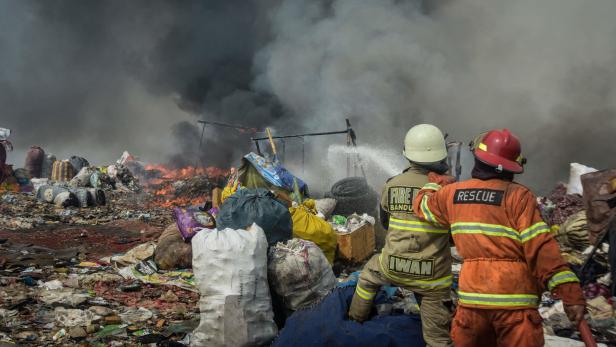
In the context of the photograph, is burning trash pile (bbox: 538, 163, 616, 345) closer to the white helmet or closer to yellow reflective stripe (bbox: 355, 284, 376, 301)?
the white helmet

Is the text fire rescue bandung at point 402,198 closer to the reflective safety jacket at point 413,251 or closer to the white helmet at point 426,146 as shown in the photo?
the reflective safety jacket at point 413,251

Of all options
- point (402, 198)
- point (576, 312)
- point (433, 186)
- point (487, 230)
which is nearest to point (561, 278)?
point (576, 312)

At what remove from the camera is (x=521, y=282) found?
1.67m

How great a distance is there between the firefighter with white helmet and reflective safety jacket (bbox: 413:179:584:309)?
0.27m

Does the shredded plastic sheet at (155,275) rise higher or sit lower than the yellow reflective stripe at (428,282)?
lower

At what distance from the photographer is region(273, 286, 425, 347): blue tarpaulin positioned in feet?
6.98

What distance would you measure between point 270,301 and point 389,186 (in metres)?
1.01

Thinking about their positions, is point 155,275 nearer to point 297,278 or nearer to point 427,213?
point 297,278

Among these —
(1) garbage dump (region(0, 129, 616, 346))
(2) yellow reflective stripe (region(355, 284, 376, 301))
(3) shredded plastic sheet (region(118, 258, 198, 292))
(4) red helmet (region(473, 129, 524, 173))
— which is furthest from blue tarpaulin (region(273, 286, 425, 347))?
(3) shredded plastic sheet (region(118, 258, 198, 292))

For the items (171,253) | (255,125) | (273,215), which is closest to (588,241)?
(273,215)

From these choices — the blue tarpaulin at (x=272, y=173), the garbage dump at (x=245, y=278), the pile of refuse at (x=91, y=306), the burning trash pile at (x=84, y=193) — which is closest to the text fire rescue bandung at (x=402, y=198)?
the garbage dump at (x=245, y=278)

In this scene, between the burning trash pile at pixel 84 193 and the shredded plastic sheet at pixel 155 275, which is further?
the burning trash pile at pixel 84 193

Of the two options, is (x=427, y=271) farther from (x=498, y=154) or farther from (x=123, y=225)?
(x=123, y=225)

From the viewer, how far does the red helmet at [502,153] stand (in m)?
1.77
